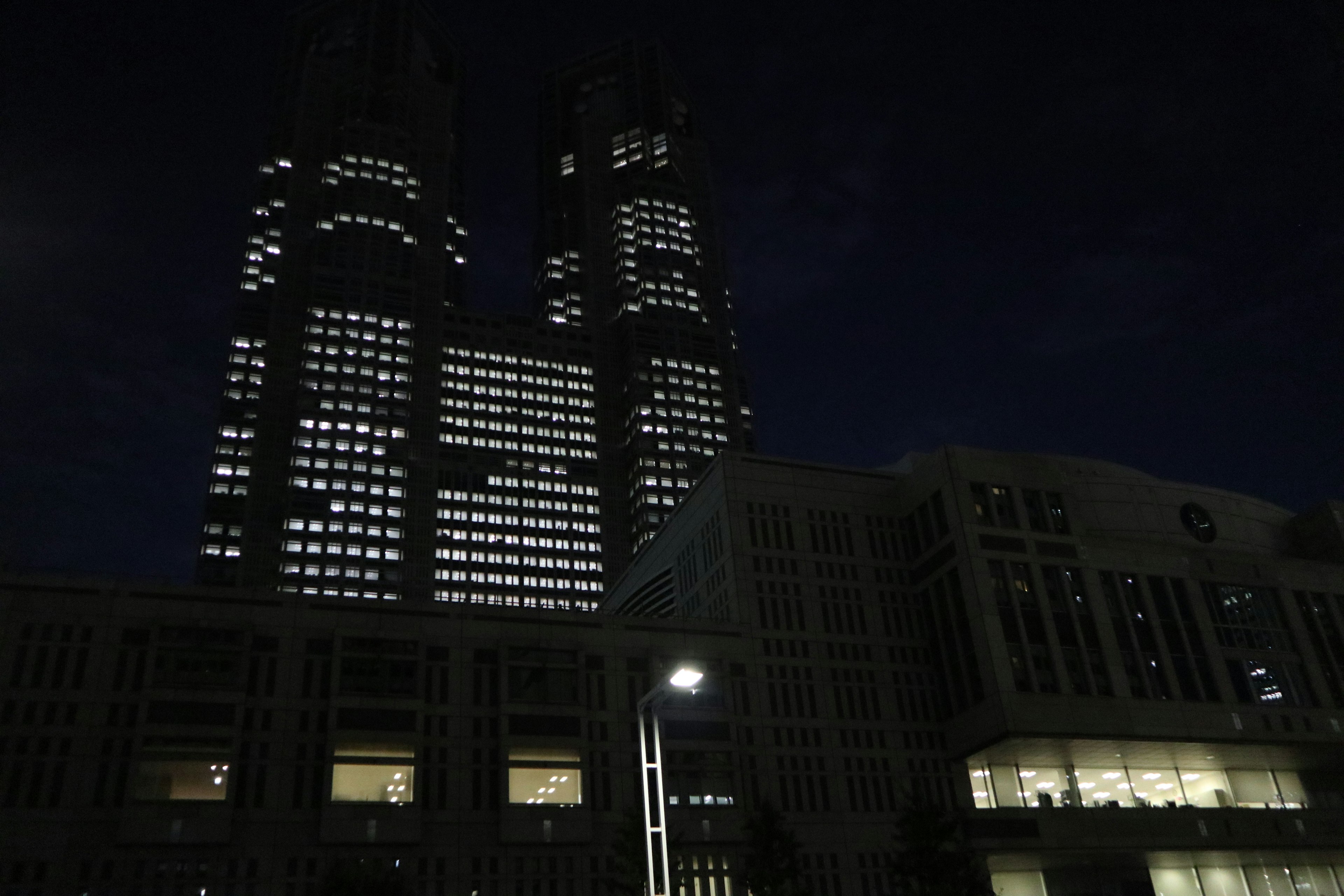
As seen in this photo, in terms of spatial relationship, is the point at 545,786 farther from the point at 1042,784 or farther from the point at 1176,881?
the point at 1176,881

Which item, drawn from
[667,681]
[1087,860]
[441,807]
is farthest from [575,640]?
[667,681]

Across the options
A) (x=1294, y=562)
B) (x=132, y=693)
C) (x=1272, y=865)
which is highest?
(x=1294, y=562)

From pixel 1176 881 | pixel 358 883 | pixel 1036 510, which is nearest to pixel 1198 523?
pixel 1036 510

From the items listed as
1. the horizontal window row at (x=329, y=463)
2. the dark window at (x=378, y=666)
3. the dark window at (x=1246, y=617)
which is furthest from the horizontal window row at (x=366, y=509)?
the dark window at (x=1246, y=617)

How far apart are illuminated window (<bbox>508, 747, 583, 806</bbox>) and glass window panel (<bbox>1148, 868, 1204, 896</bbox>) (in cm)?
5655

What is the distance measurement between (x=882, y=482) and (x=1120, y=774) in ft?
125

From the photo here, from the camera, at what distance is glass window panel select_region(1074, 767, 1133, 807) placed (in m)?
105

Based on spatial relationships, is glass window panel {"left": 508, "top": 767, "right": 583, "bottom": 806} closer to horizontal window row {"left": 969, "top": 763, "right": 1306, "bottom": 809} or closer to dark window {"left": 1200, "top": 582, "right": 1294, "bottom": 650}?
horizontal window row {"left": 969, "top": 763, "right": 1306, "bottom": 809}

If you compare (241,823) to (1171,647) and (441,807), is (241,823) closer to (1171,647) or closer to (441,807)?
(441,807)

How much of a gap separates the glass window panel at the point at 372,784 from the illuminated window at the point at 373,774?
3 cm

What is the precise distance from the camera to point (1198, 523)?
122875 millimetres

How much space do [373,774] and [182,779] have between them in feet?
45.0

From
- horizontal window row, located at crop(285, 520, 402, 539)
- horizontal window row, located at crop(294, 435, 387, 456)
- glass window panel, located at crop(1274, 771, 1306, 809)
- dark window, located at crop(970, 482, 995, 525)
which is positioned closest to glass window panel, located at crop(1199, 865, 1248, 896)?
glass window panel, located at crop(1274, 771, 1306, 809)

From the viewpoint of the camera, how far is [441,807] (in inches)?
3342
